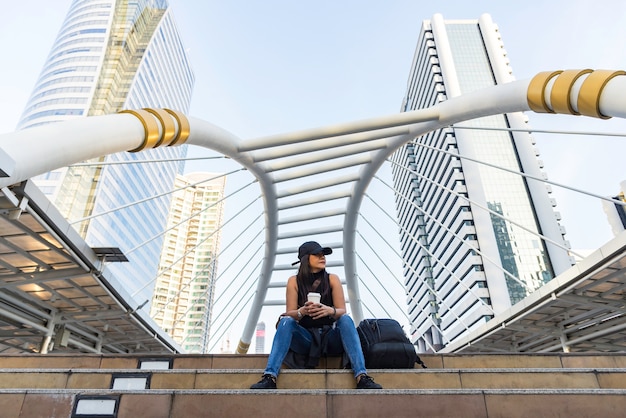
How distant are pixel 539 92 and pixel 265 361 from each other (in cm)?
646

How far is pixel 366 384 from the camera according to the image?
11.2 ft

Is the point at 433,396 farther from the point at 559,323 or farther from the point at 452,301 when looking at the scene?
the point at 452,301

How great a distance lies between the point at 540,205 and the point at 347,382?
255 feet

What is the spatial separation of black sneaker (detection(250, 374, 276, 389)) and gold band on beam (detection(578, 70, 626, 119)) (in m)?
6.01

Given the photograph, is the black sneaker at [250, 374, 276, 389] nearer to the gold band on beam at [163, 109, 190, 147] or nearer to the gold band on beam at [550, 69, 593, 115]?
the gold band on beam at [163, 109, 190, 147]

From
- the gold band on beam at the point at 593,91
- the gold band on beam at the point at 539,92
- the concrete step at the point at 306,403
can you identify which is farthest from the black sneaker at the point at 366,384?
the gold band on beam at the point at 539,92

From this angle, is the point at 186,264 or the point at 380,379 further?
the point at 186,264

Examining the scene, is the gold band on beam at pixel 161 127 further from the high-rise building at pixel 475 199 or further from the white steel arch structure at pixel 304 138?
the high-rise building at pixel 475 199

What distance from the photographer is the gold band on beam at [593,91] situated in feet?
19.7

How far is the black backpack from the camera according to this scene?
4.16 m

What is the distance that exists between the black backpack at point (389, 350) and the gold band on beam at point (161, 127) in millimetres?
5480

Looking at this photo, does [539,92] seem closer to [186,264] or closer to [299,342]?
[299,342]

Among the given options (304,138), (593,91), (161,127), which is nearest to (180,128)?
(161,127)

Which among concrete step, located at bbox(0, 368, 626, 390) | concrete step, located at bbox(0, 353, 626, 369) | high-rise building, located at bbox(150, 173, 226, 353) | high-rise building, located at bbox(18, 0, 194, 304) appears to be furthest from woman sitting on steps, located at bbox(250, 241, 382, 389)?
high-rise building, located at bbox(150, 173, 226, 353)
